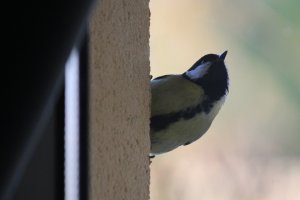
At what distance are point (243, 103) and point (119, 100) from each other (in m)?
0.51

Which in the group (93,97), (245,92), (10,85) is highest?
(245,92)

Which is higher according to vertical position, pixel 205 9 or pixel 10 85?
pixel 205 9

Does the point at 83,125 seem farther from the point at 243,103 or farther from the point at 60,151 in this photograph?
the point at 243,103

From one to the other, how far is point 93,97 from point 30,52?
0.32 m

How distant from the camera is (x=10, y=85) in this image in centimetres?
9

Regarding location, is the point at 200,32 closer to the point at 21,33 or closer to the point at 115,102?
the point at 115,102

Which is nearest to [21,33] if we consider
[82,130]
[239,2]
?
[82,130]

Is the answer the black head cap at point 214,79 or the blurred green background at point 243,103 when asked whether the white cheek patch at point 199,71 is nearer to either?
the black head cap at point 214,79

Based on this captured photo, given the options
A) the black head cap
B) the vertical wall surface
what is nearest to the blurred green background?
the black head cap

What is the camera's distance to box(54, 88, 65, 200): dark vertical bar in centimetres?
33

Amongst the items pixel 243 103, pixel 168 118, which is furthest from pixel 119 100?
pixel 243 103

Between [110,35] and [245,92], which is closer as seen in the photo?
[110,35]

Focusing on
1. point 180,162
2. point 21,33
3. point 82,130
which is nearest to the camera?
point 21,33

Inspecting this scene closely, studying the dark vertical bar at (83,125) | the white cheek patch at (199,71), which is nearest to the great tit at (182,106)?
the white cheek patch at (199,71)
